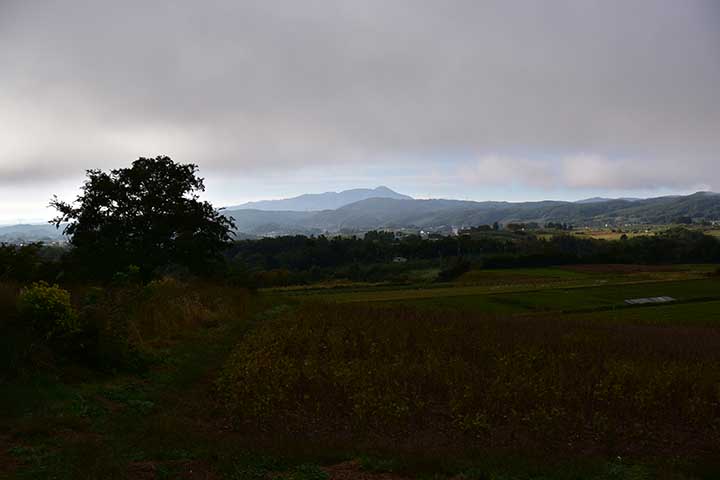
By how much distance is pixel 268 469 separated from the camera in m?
5.74

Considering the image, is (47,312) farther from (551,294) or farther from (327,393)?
(551,294)

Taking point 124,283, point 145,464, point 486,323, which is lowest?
point 486,323

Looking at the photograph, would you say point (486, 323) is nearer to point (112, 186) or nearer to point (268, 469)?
point (268, 469)

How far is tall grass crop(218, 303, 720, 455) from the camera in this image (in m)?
7.37

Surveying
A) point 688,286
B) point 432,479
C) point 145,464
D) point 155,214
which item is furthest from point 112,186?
point 688,286

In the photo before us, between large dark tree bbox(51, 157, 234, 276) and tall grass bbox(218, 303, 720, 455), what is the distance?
1484 centimetres

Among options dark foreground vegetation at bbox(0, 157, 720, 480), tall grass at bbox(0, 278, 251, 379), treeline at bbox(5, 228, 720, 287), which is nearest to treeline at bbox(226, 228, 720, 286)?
treeline at bbox(5, 228, 720, 287)

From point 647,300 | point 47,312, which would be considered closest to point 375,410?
point 47,312

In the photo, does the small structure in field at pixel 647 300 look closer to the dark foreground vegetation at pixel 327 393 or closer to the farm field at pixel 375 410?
the dark foreground vegetation at pixel 327 393

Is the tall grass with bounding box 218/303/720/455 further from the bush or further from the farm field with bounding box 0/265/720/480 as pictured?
the bush

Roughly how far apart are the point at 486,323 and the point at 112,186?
20.7 meters

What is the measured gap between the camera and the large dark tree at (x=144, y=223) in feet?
85.0

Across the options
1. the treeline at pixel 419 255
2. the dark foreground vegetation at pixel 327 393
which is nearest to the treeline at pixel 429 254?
the treeline at pixel 419 255

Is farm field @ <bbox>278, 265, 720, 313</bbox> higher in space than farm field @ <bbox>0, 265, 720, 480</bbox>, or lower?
lower
